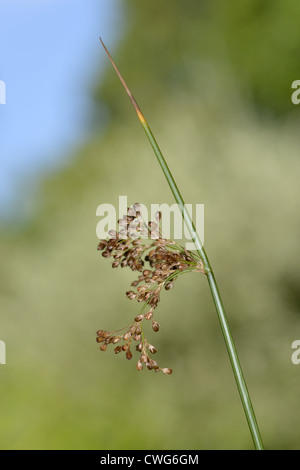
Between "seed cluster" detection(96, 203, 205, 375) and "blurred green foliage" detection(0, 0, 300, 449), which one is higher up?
"blurred green foliage" detection(0, 0, 300, 449)

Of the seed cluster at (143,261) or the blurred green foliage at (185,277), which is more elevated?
the blurred green foliage at (185,277)

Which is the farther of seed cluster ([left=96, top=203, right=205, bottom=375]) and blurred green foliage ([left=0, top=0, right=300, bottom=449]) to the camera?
blurred green foliage ([left=0, top=0, right=300, bottom=449])

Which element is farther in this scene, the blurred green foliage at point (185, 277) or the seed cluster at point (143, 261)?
the blurred green foliage at point (185, 277)

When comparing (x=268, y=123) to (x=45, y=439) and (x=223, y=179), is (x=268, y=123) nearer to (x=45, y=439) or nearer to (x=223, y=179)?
(x=223, y=179)

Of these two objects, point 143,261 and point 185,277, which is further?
point 185,277
